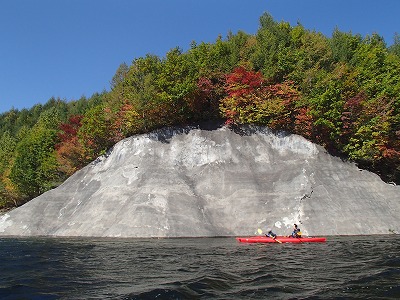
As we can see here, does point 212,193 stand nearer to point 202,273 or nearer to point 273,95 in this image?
point 273,95

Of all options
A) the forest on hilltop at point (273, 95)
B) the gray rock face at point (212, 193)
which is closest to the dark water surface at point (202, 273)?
the gray rock face at point (212, 193)

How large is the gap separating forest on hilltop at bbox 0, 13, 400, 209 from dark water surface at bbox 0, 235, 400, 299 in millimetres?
19753

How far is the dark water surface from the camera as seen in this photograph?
13148 millimetres

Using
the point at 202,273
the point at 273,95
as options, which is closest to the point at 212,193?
the point at 273,95

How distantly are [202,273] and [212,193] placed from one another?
914 inches

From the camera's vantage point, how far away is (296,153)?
42.7m

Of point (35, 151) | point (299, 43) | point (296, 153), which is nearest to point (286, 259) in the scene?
point (296, 153)

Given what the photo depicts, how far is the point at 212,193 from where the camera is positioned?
39.6m

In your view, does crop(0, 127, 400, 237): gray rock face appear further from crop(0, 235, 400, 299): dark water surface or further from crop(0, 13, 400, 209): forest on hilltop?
crop(0, 235, 400, 299): dark water surface

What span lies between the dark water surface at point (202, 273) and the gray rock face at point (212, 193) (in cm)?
961

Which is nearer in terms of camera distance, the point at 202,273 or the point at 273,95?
the point at 202,273

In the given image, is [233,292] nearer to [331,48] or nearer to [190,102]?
[190,102]

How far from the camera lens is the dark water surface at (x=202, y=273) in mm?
13148

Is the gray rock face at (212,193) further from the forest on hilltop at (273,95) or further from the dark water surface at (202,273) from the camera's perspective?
the dark water surface at (202,273)
